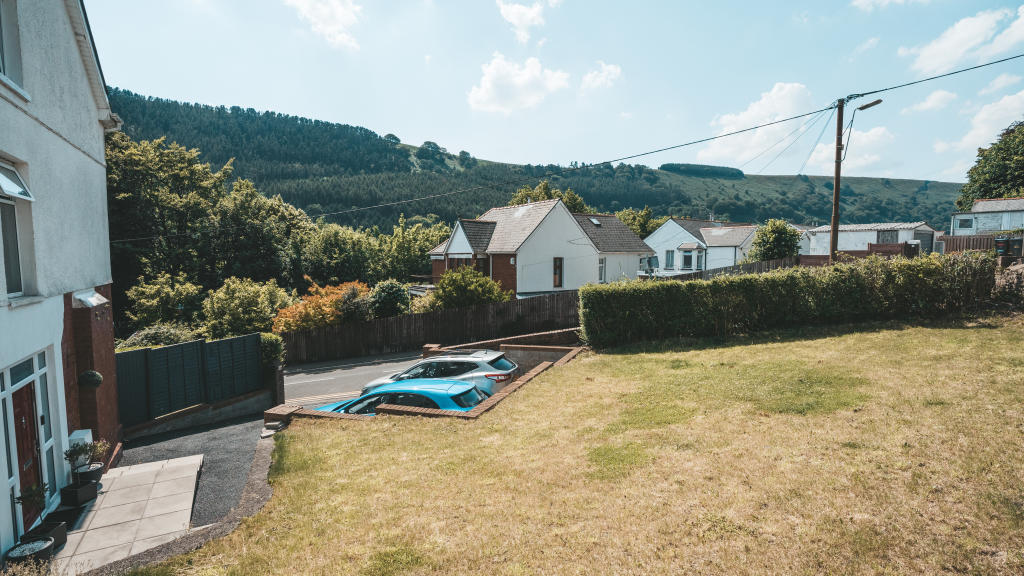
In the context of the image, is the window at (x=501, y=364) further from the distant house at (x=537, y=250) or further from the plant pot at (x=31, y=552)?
the distant house at (x=537, y=250)

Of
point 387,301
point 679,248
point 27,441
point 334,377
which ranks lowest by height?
point 334,377

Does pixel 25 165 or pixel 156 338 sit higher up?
pixel 25 165

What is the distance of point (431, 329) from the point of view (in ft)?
80.6

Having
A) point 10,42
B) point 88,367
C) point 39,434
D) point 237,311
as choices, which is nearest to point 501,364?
point 88,367

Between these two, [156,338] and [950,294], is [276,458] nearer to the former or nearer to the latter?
[156,338]

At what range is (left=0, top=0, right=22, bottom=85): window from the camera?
651 cm

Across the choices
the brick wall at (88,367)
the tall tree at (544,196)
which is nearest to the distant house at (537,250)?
the tall tree at (544,196)

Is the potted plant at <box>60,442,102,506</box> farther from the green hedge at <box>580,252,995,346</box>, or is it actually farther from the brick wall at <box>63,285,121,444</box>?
the green hedge at <box>580,252,995,346</box>

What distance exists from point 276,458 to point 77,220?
18.6 feet

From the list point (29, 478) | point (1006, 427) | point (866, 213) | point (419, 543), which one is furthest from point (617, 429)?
point (866, 213)

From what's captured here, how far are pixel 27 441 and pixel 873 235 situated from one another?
6265cm

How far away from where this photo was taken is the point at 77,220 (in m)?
8.85

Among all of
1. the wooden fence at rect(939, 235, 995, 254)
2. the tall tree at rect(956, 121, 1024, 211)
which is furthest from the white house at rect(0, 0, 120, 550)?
the tall tree at rect(956, 121, 1024, 211)

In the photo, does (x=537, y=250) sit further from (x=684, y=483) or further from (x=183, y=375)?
(x=684, y=483)
